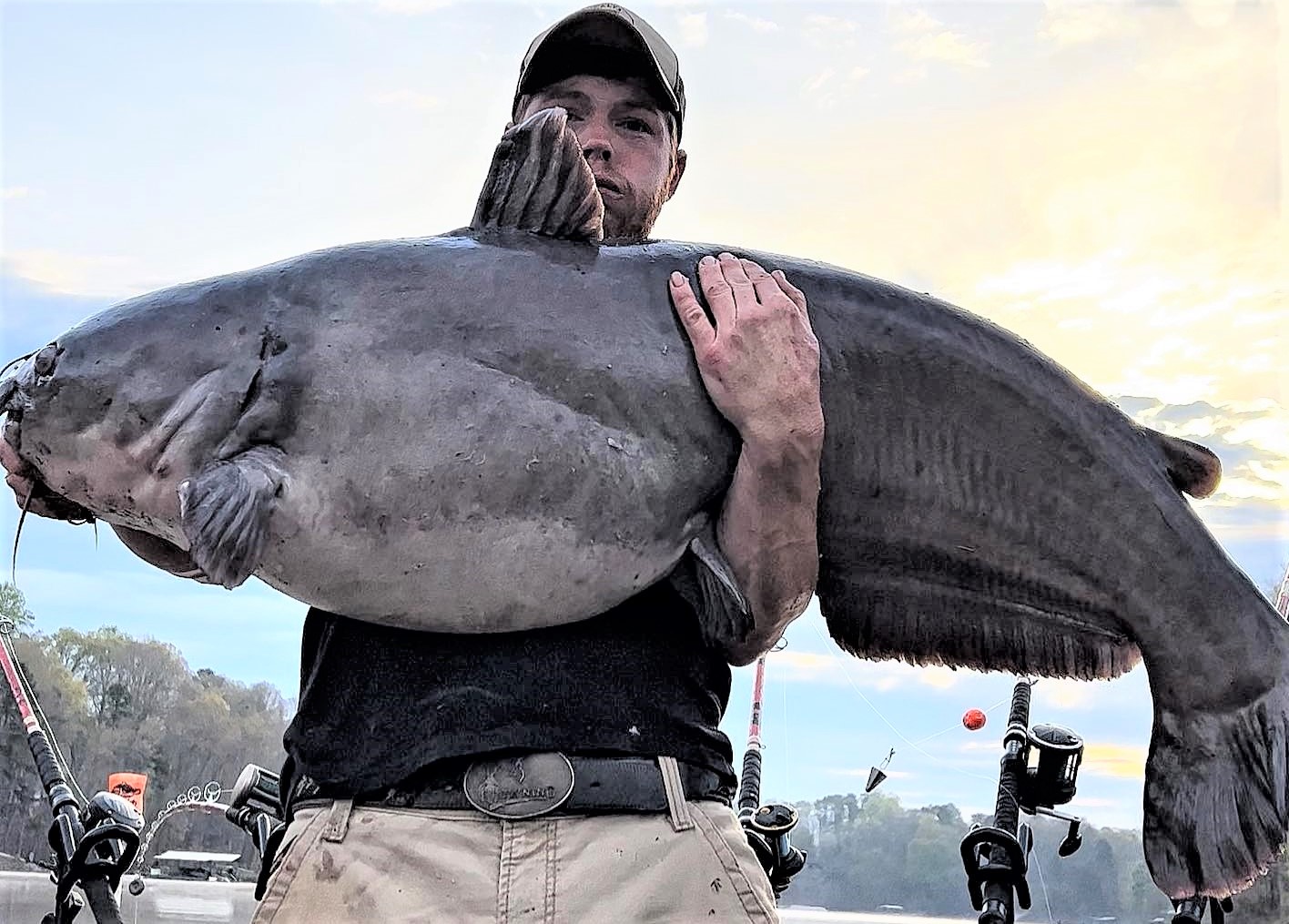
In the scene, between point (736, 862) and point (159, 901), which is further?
point (159, 901)

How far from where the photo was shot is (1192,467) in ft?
6.68

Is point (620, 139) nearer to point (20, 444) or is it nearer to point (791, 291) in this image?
point (791, 291)

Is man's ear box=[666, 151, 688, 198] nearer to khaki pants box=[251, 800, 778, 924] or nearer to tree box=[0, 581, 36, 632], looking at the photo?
khaki pants box=[251, 800, 778, 924]

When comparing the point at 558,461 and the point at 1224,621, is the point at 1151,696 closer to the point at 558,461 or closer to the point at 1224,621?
the point at 1224,621

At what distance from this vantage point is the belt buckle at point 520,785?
1.68 meters

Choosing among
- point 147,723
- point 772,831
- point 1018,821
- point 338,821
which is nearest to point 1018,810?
point 1018,821

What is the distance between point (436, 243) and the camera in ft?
6.22

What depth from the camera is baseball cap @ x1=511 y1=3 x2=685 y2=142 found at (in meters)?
2.22

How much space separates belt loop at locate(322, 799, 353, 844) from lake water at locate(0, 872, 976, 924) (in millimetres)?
10274

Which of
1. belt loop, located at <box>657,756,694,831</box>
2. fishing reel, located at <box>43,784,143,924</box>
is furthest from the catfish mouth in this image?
fishing reel, located at <box>43,784,143,924</box>

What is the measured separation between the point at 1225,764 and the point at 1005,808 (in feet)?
7.46

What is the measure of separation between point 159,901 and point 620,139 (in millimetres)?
17749

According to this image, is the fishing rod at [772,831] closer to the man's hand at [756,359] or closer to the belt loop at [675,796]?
the belt loop at [675,796]

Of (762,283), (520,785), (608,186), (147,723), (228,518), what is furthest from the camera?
(147,723)
